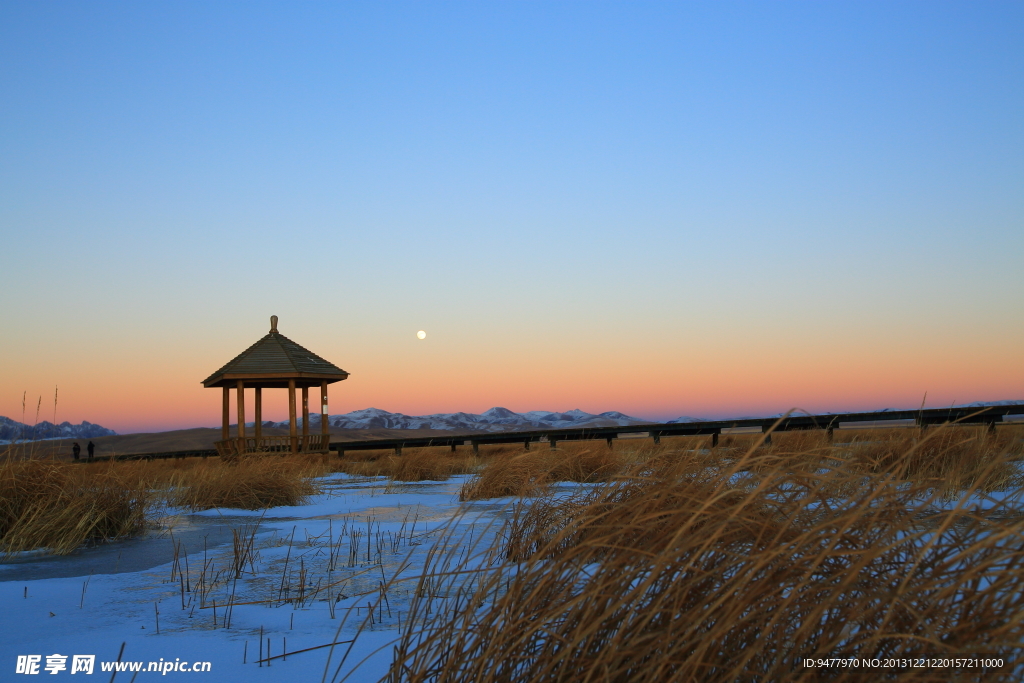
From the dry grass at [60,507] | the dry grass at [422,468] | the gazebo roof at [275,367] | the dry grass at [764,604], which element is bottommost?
the dry grass at [422,468]

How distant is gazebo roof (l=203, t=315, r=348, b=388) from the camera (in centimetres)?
1888

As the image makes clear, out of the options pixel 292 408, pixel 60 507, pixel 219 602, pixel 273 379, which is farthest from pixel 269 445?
pixel 219 602

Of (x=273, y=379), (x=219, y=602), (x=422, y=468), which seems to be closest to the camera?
(x=219, y=602)

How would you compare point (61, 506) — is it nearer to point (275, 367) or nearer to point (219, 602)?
point (219, 602)

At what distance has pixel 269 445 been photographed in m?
18.9

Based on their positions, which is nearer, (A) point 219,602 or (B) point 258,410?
(A) point 219,602

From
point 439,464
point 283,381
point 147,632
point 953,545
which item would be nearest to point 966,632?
point 953,545

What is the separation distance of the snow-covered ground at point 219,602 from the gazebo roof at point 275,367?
42.5 ft

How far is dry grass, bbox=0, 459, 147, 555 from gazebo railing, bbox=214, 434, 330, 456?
12.4 meters

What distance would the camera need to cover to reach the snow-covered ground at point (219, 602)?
2803 mm

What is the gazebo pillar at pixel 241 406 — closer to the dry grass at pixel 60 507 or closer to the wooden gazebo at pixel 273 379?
the wooden gazebo at pixel 273 379

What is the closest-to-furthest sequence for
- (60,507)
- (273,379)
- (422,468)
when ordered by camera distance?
(60,507)
(422,468)
(273,379)

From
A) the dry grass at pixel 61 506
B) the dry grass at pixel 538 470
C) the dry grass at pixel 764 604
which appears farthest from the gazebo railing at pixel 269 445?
the dry grass at pixel 764 604

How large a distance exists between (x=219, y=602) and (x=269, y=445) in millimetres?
16064
